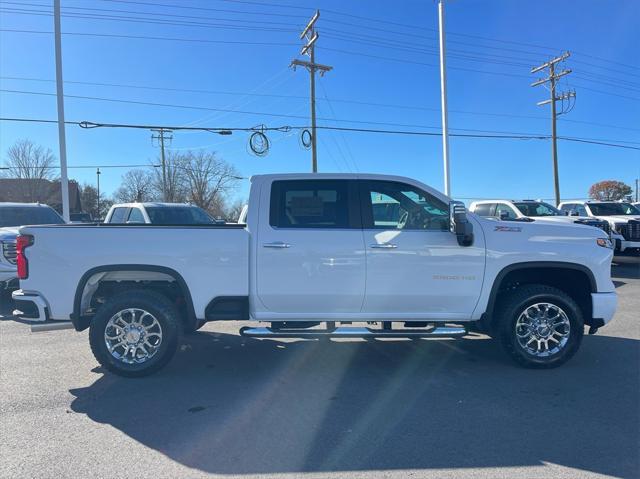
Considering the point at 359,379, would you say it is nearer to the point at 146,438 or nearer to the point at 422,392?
the point at 422,392

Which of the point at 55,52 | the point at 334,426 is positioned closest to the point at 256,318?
the point at 334,426

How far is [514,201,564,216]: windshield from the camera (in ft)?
50.4

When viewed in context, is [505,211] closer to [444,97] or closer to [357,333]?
[444,97]

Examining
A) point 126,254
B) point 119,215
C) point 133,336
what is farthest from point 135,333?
point 119,215

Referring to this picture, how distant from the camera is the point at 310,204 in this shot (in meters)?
5.08

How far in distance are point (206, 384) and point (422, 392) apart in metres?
2.12

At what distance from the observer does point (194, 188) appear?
61.0 metres

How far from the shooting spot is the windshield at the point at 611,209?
1697 centimetres

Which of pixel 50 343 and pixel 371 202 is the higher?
pixel 371 202

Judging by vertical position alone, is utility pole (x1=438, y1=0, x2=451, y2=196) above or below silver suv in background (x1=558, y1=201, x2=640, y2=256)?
above

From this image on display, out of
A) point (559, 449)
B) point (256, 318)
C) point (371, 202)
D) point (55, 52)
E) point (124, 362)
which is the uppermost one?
point (55, 52)

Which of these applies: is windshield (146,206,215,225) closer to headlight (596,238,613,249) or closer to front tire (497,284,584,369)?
front tire (497,284,584,369)

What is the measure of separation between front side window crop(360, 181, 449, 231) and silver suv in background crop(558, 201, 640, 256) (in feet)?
40.1

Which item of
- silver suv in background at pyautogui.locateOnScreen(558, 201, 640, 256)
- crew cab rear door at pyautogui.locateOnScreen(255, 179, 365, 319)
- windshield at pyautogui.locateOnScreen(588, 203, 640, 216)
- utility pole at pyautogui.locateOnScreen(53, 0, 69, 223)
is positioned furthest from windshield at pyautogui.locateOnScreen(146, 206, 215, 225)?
windshield at pyautogui.locateOnScreen(588, 203, 640, 216)
